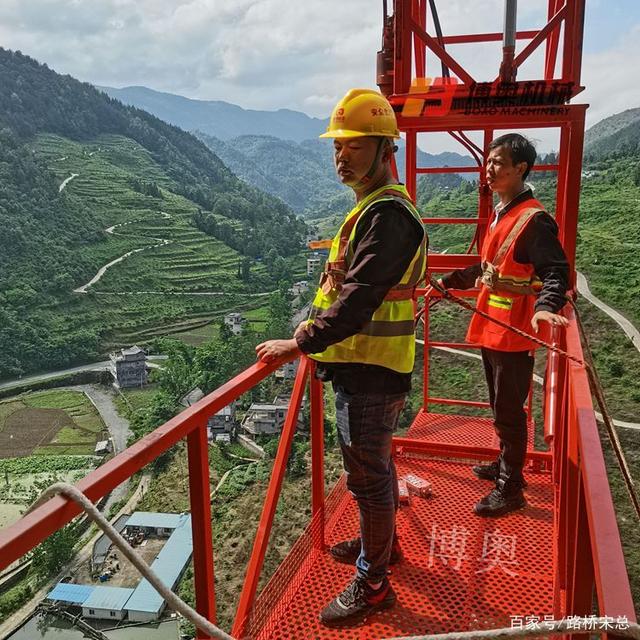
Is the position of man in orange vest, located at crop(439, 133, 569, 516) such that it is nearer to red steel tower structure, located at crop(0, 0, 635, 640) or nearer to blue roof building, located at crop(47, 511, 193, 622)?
red steel tower structure, located at crop(0, 0, 635, 640)

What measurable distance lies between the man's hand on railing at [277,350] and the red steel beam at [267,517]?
412mm

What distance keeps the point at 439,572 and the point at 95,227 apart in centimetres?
8888

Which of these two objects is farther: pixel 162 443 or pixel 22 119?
pixel 22 119

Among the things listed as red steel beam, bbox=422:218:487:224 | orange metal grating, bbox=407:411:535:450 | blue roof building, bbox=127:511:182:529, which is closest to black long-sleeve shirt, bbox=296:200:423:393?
red steel beam, bbox=422:218:487:224

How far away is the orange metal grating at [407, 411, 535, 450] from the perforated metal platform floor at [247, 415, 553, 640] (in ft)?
1.62

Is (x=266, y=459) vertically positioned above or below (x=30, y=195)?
below

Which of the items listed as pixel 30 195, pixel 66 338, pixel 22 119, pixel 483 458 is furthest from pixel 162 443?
pixel 22 119

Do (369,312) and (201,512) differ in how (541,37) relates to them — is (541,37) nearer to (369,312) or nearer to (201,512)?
(369,312)

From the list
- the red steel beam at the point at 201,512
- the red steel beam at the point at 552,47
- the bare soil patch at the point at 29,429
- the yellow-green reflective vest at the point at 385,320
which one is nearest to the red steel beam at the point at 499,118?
the red steel beam at the point at 552,47

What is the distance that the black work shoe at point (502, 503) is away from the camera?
11.0ft

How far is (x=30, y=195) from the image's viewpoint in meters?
85.3

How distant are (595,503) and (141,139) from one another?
139 meters

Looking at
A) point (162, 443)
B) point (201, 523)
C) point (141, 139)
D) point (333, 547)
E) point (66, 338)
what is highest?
point (141, 139)

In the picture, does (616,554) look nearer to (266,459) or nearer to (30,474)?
(266,459)
